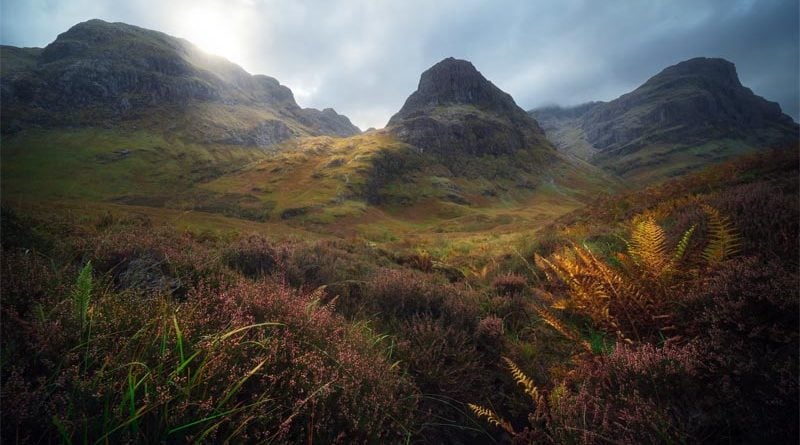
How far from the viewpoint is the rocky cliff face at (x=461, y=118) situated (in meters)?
106

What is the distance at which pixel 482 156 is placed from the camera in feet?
367

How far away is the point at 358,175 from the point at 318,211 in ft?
72.4

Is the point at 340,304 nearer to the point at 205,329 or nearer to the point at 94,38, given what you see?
the point at 205,329

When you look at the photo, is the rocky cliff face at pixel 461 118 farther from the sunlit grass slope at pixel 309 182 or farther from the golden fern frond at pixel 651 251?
the golden fern frond at pixel 651 251

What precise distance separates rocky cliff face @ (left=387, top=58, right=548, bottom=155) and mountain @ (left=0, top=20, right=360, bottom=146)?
220 feet

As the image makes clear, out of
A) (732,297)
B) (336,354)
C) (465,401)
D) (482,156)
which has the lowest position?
(465,401)

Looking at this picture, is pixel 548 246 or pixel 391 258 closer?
pixel 548 246

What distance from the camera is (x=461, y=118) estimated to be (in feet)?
391

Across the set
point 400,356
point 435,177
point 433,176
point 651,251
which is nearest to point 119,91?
point 433,176

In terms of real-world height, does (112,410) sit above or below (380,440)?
above

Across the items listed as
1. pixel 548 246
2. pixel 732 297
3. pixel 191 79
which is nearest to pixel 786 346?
pixel 732 297

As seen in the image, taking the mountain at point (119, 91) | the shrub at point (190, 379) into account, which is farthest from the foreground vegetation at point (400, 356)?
the mountain at point (119, 91)

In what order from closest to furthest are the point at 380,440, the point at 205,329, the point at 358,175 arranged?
1. the point at 380,440
2. the point at 205,329
3. the point at 358,175

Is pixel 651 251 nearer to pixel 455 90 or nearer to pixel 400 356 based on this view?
pixel 400 356
